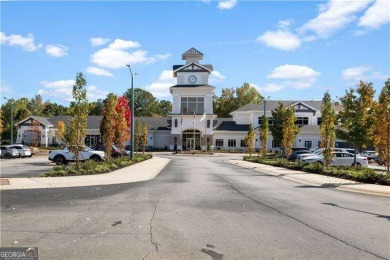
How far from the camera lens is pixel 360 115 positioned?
23.9 metres

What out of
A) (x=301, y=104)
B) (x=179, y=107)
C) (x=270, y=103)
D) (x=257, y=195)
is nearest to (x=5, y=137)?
(x=179, y=107)

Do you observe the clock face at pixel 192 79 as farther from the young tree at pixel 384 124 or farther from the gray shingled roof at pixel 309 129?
the young tree at pixel 384 124

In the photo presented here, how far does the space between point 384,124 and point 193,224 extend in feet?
45.8

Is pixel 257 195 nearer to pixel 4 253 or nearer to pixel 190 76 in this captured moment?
pixel 4 253

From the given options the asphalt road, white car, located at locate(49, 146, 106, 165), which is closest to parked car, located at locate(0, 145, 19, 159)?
white car, located at locate(49, 146, 106, 165)

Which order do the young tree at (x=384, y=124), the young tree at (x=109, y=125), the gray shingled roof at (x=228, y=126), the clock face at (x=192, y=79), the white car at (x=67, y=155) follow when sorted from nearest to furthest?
the young tree at (x=384, y=124)
the young tree at (x=109, y=125)
the white car at (x=67, y=155)
the clock face at (x=192, y=79)
the gray shingled roof at (x=228, y=126)

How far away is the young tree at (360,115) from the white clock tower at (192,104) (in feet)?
143

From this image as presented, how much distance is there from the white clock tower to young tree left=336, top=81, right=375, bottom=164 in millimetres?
43652

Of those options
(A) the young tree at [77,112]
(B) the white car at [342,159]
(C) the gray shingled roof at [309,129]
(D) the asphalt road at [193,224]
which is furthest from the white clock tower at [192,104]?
(D) the asphalt road at [193,224]

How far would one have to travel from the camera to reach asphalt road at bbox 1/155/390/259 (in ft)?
21.7

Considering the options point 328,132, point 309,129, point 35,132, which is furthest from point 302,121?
point 328,132

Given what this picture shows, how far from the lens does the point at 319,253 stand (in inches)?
259

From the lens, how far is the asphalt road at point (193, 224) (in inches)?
261

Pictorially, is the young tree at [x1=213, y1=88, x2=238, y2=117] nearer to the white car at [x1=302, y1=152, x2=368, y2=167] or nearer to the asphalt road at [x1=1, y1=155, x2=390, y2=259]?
the white car at [x1=302, y1=152, x2=368, y2=167]
